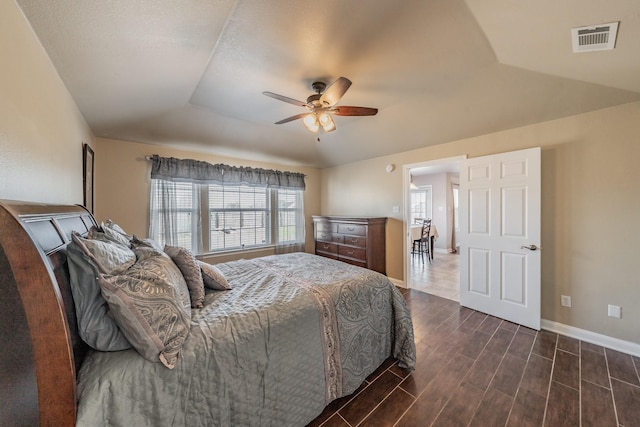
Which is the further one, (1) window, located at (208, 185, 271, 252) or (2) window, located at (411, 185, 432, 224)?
(2) window, located at (411, 185, 432, 224)

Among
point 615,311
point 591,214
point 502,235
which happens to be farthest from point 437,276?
point 591,214

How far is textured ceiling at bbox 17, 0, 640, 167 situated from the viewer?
4.42 ft

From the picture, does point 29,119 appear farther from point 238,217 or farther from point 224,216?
point 238,217

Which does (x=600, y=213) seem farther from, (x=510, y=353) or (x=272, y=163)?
(x=272, y=163)

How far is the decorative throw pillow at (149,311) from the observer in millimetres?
965

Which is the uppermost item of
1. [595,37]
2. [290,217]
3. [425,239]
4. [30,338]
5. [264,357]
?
[595,37]

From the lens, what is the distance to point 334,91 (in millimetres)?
1971

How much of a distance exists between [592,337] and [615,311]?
332mm

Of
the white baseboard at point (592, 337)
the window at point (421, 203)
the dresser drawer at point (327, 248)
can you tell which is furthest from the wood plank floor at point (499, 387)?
the window at point (421, 203)

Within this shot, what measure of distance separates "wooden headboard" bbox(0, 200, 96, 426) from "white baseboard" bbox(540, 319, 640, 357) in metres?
3.86

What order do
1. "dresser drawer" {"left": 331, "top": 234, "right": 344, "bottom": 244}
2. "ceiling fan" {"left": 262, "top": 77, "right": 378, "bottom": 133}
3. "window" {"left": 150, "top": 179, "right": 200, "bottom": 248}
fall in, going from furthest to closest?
"dresser drawer" {"left": 331, "top": 234, "right": 344, "bottom": 244} → "window" {"left": 150, "top": 179, "right": 200, "bottom": 248} → "ceiling fan" {"left": 262, "top": 77, "right": 378, "bottom": 133}

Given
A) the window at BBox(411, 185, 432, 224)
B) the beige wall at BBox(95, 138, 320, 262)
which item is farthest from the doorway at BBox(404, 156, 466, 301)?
the beige wall at BBox(95, 138, 320, 262)

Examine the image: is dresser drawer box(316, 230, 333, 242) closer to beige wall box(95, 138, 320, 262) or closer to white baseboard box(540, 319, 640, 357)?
beige wall box(95, 138, 320, 262)

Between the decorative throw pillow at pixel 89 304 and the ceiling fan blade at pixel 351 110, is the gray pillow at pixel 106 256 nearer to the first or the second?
the decorative throw pillow at pixel 89 304
